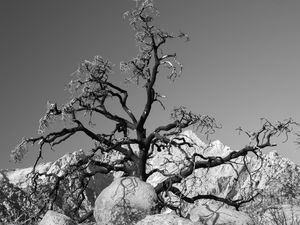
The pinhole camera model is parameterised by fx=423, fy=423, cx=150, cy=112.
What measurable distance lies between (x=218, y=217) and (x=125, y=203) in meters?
2.86

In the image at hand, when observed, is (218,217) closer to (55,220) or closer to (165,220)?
(165,220)

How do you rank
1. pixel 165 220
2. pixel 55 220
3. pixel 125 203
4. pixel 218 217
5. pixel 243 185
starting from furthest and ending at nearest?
pixel 243 185 → pixel 55 220 → pixel 125 203 → pixel 218 217 → pixel 165 220

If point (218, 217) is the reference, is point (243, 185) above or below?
above

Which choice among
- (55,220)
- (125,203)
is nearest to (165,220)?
(125,203)

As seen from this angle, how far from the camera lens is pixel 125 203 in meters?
13.1

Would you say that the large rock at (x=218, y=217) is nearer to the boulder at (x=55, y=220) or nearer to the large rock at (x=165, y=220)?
the large rock at (x=165, y=220)

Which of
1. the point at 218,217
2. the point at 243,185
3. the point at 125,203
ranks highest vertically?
the point at 243,185

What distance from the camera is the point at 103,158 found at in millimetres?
19797

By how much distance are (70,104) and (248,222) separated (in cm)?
1039

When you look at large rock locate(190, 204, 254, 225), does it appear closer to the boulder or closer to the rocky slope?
the rocky slope

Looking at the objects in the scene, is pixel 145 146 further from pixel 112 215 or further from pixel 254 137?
pixel 112 215

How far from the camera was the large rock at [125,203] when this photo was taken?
12984mm

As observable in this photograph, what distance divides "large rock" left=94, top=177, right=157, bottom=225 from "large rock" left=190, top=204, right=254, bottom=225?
1.50 metres

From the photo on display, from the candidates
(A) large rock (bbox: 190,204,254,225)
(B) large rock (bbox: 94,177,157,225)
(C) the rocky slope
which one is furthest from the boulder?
(A) large rock (bbox: 190,204,254,225)
